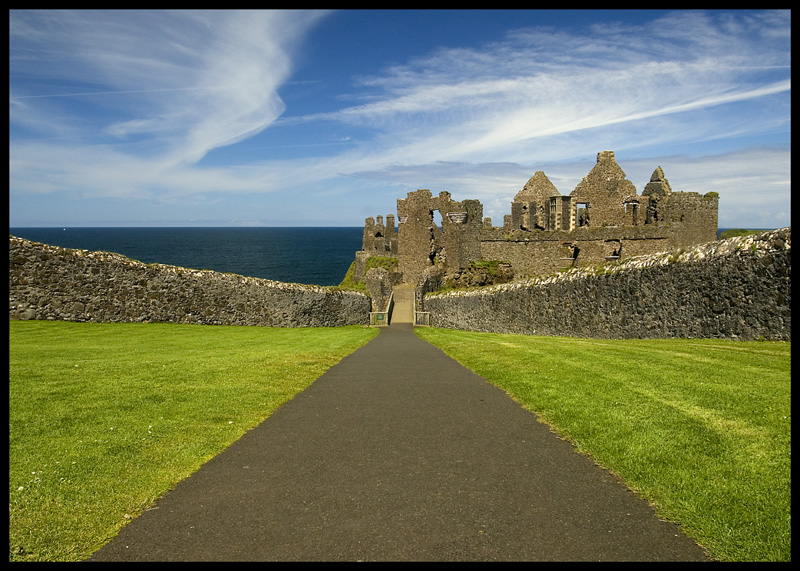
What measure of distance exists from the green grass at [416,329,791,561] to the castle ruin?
21.6m

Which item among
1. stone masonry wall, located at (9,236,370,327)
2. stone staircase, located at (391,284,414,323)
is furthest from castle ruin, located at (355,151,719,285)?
stone masonry wall, located at (9,236,370,327)

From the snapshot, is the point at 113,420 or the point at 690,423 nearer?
the point at 690,423

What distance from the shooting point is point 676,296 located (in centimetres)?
1634

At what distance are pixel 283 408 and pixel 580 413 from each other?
5132 mm

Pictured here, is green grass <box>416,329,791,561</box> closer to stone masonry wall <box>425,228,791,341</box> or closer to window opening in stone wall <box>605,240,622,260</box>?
stone masonry wall <box>425,228,791,341</box>

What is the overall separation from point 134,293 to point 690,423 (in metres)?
22.9

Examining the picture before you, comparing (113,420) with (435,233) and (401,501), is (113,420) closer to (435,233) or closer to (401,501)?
(401,501)

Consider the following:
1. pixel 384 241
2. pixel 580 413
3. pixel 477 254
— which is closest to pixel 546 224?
pixel 477 254

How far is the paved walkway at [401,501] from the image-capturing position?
181 inches

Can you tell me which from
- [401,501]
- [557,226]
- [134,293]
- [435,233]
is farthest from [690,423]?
[435,233]

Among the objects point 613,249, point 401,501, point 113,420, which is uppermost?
point 613,249

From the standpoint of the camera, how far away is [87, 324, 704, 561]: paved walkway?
459 centimetres

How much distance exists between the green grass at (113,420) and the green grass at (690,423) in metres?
5.14

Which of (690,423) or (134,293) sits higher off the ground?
(134,293)
